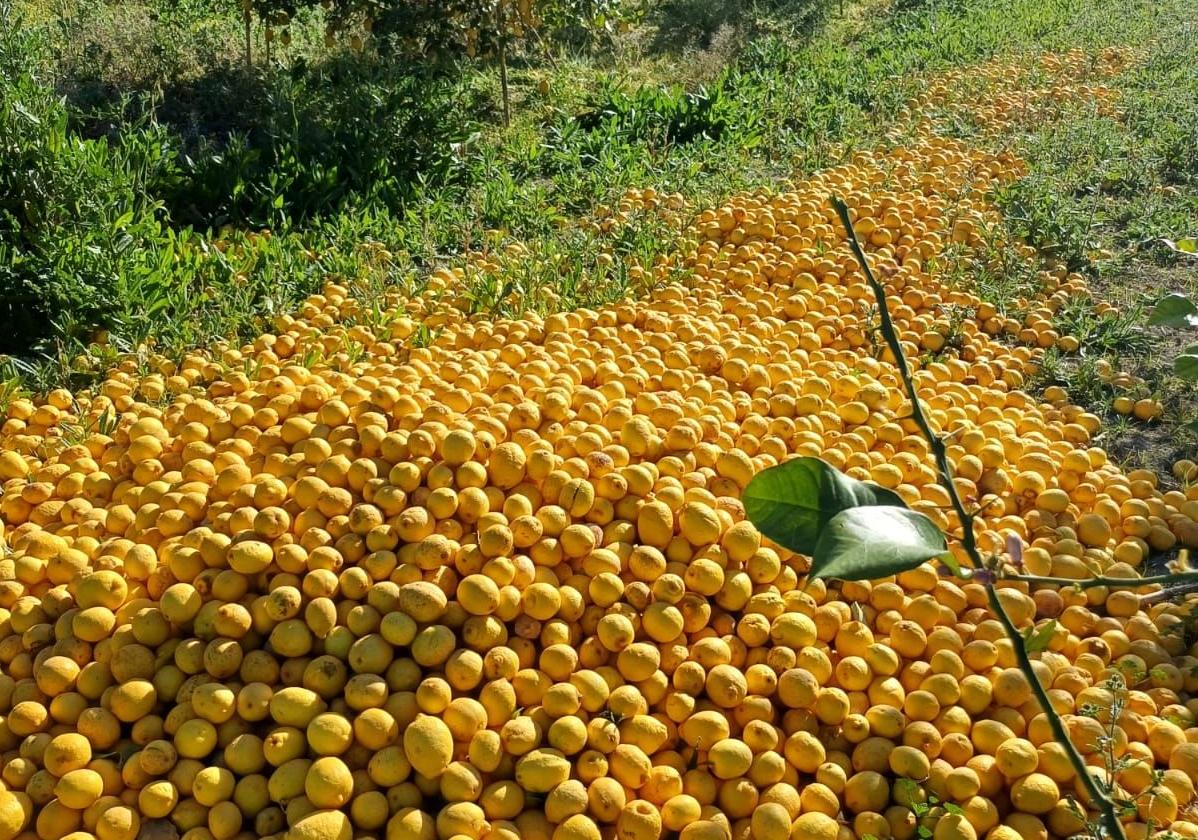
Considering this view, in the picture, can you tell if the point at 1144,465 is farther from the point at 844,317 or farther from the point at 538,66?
the point at 538,66

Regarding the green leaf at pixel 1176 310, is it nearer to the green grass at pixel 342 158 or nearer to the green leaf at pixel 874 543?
the green leaf at pixel 874 543

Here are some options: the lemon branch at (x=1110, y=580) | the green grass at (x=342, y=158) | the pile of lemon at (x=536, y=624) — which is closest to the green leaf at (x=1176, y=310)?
the lemon branch at (x=1110, y=580)

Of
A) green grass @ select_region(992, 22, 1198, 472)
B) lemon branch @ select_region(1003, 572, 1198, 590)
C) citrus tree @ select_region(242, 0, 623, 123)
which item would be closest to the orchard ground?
green grass @ select_region(992, 22, 1198, 472)

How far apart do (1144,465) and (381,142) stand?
5.48m

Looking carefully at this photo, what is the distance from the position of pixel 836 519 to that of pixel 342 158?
6655 mm

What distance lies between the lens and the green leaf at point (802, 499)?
34.9 inches

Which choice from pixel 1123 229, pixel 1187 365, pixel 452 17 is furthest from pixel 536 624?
pixel 452 17

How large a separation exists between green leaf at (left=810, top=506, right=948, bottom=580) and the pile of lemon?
1744mm

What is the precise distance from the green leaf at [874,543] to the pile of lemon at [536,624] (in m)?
1.74

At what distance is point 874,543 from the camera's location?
772 mm

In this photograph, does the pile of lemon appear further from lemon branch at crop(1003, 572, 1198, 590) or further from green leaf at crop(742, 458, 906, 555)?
green leaf at crop(742, 458, 906, 555)

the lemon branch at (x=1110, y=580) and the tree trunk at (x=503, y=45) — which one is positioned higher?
the lemon branch at (x=1110, y=580)

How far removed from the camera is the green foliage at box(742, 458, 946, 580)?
2.48ft

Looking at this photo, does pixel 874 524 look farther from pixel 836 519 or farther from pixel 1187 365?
pixel 1187 365
